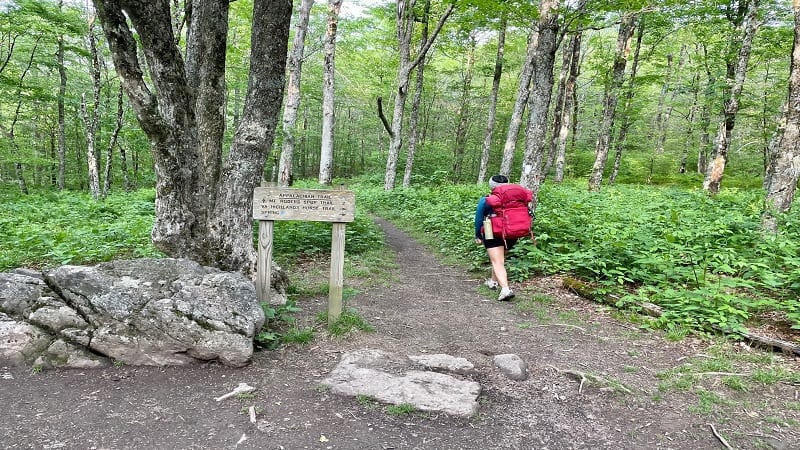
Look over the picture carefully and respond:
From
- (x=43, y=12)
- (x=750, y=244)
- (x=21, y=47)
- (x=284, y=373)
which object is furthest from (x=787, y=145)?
(x=21, y=47)

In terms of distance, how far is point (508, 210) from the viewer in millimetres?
6395

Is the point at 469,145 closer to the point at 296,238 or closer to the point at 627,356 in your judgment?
the point at 296,238

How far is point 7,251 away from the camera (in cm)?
668

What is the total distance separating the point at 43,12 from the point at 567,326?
60.1 feet

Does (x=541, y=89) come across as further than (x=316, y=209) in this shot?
Yes

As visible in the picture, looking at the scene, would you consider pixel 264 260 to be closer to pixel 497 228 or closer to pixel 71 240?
pixel 497 228

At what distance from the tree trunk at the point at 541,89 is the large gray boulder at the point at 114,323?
6.38 m

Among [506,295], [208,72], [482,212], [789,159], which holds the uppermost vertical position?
[208,72]

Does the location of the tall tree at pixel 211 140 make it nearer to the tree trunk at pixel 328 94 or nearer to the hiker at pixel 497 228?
the hiker at pixel 497 228

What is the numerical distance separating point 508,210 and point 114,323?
517cm

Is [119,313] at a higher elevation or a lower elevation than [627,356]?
higher

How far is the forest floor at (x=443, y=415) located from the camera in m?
2.84

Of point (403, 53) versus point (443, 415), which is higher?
point (403, 53)

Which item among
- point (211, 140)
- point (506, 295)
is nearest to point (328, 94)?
point (211, 140)
